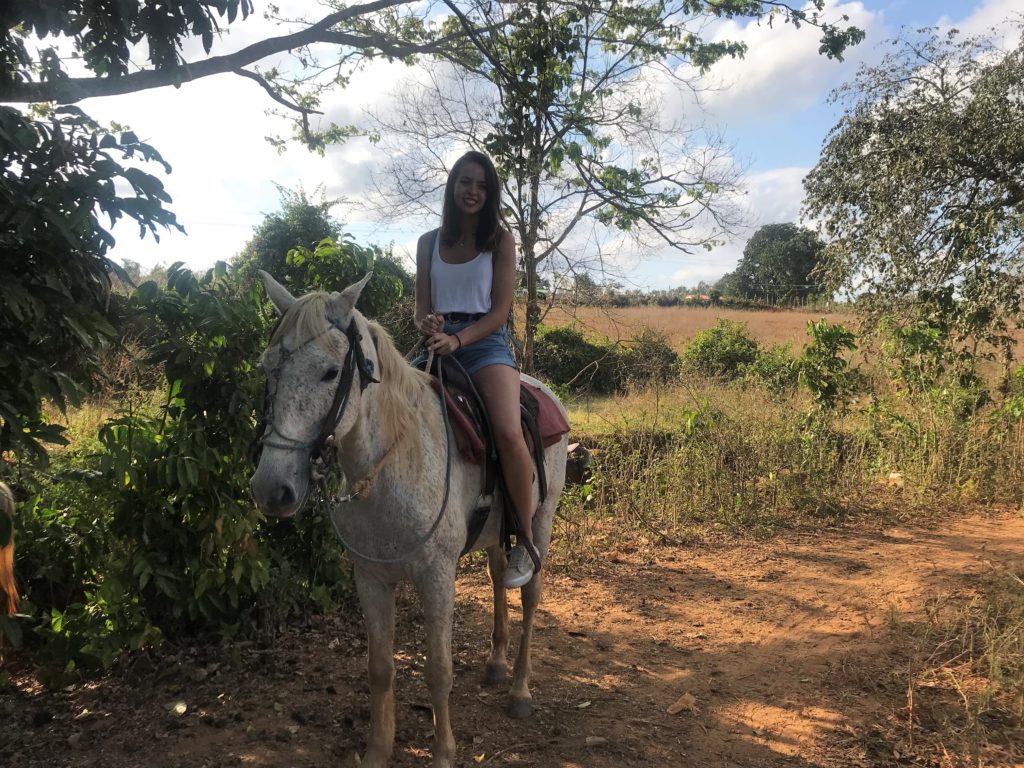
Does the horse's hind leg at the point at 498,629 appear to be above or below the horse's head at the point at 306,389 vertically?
below

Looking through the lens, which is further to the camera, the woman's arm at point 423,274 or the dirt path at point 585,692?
the woman's arm at point 423,274

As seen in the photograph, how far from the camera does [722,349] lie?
1550 centimetres

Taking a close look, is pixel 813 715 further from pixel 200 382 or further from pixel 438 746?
pixel 200 382

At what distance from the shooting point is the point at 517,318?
8.41 m

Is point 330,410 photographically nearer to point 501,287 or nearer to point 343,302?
point 343,302

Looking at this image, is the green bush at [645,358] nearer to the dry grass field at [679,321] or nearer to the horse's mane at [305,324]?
the dry grass field at [679,321]

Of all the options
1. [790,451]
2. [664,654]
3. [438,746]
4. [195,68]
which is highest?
[195,68]

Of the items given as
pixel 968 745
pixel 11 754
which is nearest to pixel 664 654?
pixel 968 745

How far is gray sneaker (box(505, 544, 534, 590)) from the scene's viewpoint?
291 cm

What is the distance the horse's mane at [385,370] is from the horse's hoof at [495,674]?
1687 millimetres

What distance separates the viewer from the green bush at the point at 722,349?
15.1m

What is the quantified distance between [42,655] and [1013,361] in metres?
10.6

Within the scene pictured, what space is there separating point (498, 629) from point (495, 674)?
0.23 meters

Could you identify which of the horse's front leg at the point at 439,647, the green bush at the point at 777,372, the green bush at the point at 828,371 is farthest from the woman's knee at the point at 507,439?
the green bush at the point at 777,372
